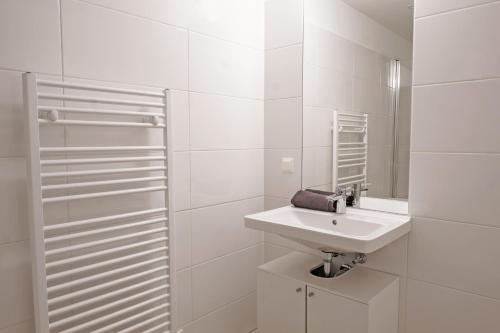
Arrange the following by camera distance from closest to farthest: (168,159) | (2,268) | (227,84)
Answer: (2,268) < (168,159) < (227,84)

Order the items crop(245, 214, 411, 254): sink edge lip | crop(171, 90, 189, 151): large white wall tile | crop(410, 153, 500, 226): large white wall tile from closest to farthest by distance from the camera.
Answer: crop(245, 214, 411, 254): sink edge lip
crop(410, 153, 500, 226): large white wall tile
crop(171, 90, 189, 151): large white wall tile

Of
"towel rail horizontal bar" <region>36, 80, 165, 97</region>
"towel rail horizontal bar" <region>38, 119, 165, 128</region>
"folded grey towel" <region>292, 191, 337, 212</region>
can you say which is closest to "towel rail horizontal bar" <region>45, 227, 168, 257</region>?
"towel rail horizontal bar" <region>38, 119, 165, 128</region>

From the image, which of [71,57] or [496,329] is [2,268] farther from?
[496,329]

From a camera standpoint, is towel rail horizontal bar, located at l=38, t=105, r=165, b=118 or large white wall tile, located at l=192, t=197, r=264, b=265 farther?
large white wall tile, located at l=192, t=197, r=264, b=265

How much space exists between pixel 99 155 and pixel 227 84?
820 millimetres

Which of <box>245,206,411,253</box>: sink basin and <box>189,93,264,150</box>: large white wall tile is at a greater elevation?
<box>189,93,264,150</box>: large white wall tile

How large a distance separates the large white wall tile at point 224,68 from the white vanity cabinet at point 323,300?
1001 mm

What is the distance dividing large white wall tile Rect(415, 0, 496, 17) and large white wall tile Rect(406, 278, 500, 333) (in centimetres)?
120

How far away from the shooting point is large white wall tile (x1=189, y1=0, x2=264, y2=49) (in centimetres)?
176

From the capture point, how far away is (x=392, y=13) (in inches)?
64.3

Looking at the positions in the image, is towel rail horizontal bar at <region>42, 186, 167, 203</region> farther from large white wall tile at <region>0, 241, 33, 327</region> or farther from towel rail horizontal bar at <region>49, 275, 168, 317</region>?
towel rail horizontal bar at <region>49, 275, 168, 317</region>

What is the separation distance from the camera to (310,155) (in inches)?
79.0

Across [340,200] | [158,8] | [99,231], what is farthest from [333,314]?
[158,8]

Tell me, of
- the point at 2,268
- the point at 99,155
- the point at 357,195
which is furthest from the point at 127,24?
the point at 357,195
